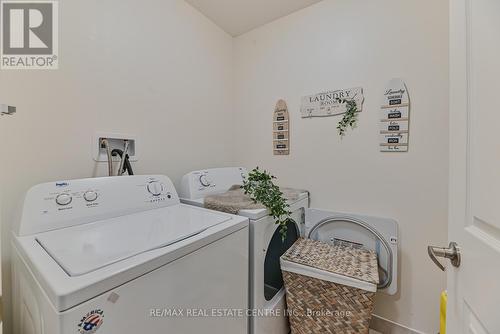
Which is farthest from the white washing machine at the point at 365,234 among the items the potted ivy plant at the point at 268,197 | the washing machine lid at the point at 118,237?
the washing machine lid at the point at 118,237

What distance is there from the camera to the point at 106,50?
1.17 metres

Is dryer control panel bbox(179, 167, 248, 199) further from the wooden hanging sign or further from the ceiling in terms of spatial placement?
the ceiling

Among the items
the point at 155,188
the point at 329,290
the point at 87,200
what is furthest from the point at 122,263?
the point at 329,290

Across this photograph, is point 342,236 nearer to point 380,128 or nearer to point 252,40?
point 380,128

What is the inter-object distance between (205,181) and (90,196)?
682mm

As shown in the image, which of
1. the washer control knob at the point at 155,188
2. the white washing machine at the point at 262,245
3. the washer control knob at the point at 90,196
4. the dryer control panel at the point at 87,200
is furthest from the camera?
the washer control knob at the point at 155,188

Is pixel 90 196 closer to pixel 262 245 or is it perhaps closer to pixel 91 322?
pixel 91 322

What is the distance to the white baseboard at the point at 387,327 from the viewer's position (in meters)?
1.33

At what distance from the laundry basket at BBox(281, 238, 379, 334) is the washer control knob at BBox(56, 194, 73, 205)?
1072 millimetres

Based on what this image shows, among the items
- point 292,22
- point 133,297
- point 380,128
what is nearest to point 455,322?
point 133,297

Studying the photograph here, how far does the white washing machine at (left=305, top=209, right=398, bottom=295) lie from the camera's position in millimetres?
1327

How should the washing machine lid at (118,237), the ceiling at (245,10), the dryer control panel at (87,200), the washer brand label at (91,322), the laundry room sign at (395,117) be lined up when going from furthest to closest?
the ceiling at (245,10), the laundry room sign at (395,117), the dryer control panel at (87,200), the washing machine lid at (118,237), the washer brand label at (91,322)

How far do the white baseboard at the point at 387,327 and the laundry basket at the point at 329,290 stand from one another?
397mm

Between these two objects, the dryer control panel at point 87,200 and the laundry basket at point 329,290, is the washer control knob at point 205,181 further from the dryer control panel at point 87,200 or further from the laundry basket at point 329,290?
the laundry basket at point 329,290
